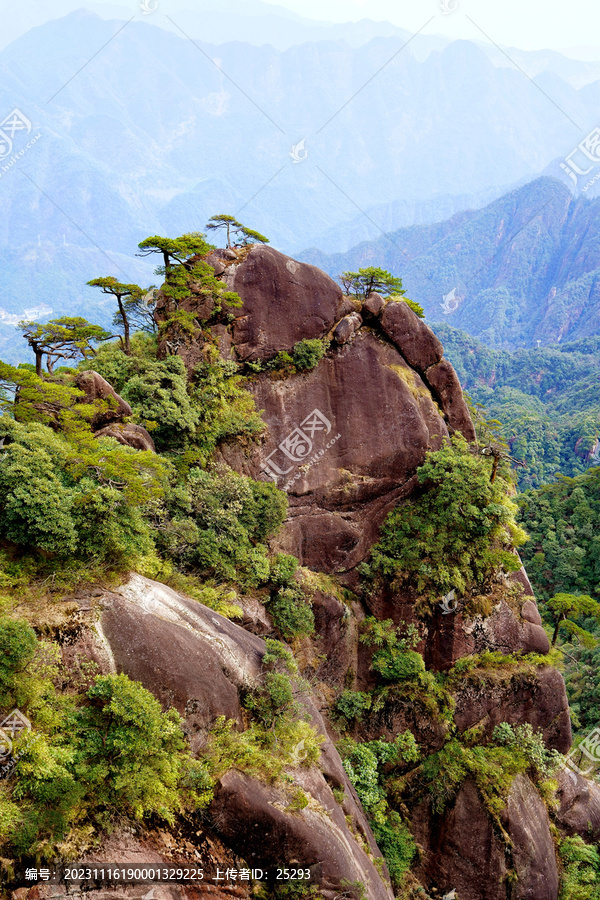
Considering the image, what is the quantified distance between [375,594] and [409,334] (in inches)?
403

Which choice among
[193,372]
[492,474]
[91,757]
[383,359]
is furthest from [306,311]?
[91,757]

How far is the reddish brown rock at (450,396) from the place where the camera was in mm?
21000

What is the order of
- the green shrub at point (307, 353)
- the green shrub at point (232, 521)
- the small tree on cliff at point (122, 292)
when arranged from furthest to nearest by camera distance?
the green shrub at point (307, 353) < the small tree on cliff at point (122, 292) < the green shrub at point (232, 521)

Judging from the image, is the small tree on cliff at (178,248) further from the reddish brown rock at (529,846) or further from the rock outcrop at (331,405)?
the reddish brown rock at (529,846)

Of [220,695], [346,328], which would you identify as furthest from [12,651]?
[346,328]

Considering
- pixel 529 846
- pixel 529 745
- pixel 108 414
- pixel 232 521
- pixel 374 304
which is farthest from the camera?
pixel 374 304

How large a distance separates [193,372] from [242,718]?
1144 cm

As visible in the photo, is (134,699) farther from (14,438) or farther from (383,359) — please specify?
(383,359)

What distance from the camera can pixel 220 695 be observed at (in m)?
11.0

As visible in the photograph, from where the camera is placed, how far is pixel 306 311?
19.7 meters

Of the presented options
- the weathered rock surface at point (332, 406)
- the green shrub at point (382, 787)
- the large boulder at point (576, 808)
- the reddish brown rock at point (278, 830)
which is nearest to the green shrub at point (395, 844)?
the green shrub at point (382, 787)

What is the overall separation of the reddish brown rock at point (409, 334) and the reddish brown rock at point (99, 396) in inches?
432

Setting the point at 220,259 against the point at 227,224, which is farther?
the point at 227,224

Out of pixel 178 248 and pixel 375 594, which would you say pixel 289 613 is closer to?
pixel 375 594
